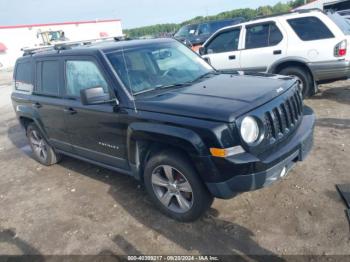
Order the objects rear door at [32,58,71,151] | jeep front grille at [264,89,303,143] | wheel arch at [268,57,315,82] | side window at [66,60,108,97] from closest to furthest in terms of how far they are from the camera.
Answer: jeep front grille at [264,89,303,143], side window at [66,60,108,97], rear door at [32,58,71,151], wheel arch at [268,57,315,82]

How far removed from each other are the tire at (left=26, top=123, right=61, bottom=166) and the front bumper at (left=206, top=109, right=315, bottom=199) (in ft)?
11.7

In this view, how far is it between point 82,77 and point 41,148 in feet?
7.29

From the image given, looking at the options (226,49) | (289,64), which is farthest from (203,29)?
(289,64)

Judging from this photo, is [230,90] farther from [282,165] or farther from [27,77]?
[27,77]

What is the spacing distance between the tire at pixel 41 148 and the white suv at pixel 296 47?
346 cm

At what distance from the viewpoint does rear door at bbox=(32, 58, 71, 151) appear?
4703 millimetres

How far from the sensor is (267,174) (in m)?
3.03

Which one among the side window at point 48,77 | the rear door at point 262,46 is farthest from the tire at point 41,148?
the rear door at point 262,46

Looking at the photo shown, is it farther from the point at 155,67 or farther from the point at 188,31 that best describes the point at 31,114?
the point at 188,31

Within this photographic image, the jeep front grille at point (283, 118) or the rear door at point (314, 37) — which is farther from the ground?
the rear door at point (314, 37)

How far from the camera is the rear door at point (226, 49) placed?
26.0 ft

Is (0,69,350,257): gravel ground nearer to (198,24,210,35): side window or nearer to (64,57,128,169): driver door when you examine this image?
(64,57,128,169): driver door

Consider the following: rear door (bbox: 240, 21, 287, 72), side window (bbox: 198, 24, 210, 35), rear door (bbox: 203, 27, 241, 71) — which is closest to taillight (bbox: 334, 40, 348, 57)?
rear door (bbox: 240, 21, 287, 72)

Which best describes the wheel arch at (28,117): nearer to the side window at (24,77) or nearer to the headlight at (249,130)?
the side window at (24,77)
